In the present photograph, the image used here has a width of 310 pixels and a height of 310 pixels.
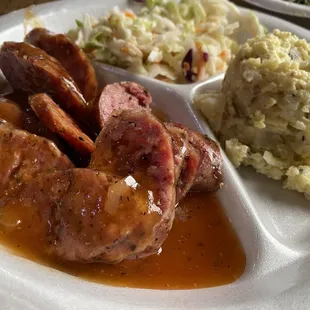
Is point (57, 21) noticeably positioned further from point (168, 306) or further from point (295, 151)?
point (168, 306)

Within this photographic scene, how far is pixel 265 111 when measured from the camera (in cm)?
312

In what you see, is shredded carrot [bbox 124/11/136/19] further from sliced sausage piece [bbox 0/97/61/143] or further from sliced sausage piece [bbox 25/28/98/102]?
sliced sausage piece [bbox 0/97/61/143]

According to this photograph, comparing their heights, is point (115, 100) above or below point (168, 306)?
above

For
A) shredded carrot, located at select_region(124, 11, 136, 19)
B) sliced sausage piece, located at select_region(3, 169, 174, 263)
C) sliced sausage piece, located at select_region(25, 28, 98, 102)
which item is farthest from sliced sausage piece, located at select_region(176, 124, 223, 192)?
shredded carrot, located at select_region(124, 11, 136, 19)

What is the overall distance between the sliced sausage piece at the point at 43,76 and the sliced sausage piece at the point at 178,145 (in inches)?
27.9

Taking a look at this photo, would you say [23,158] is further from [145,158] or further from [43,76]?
[43,76]

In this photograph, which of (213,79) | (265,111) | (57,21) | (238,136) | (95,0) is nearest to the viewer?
(265,111)

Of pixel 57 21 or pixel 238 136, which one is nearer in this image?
pixel 238 136

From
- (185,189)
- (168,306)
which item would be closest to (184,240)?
(185,189)

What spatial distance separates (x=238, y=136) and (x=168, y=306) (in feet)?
4.96

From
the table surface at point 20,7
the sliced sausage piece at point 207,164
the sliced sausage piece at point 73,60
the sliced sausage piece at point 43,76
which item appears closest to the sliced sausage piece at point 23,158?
the sliced sausage piece at point 43,76

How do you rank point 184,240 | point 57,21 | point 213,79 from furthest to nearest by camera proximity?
point 57,21, point 213,79, point 184,240

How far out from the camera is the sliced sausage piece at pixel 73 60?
344cm

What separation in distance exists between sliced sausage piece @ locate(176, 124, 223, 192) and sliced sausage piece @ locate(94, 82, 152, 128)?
21.1 inches
